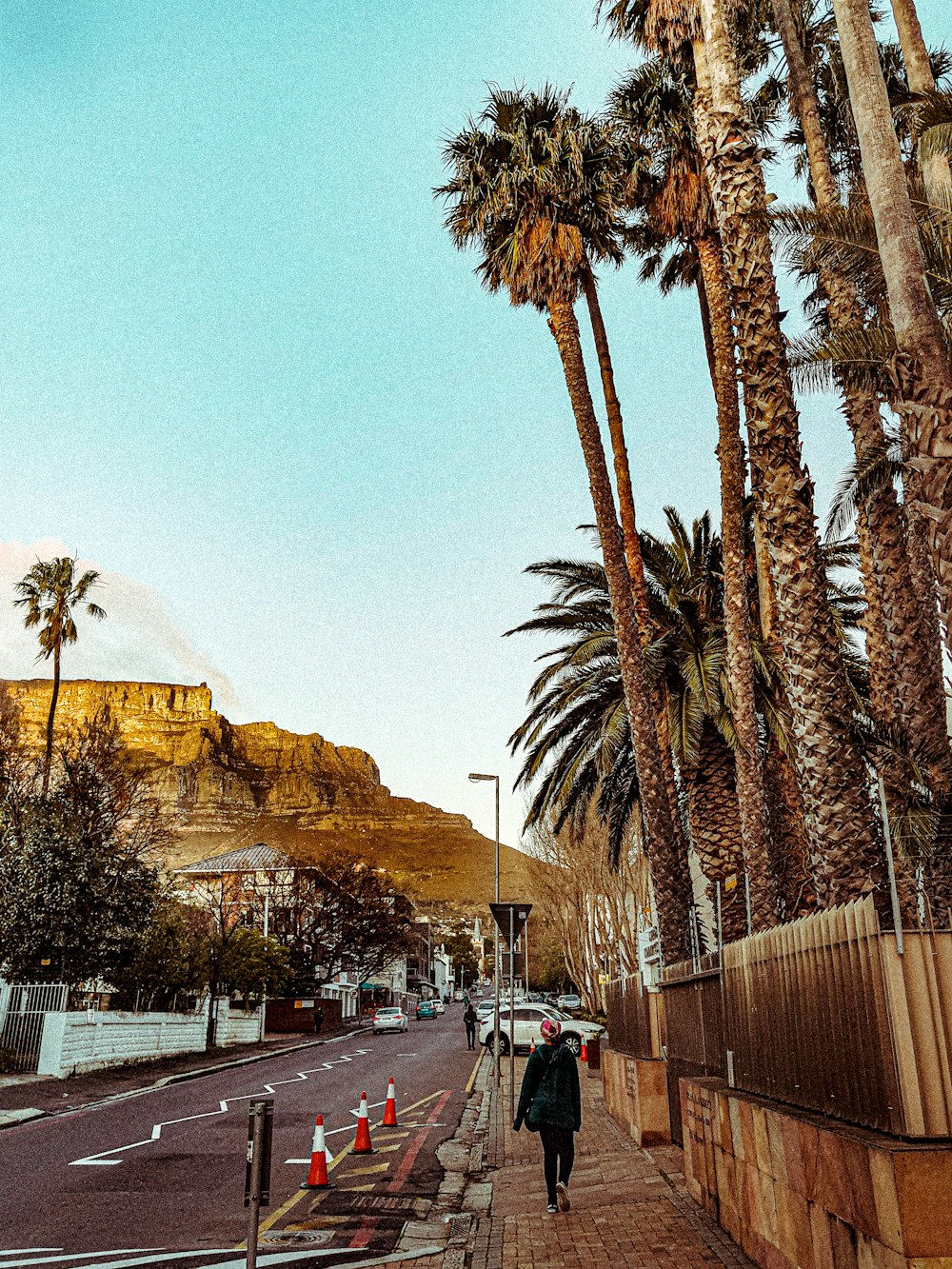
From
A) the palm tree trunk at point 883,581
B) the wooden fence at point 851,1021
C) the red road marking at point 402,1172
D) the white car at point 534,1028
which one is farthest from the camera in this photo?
the white car at point 534,1028

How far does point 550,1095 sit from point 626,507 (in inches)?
494

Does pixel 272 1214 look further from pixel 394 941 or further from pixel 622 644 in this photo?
pixel 394 941

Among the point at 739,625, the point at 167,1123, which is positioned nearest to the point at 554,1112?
the point at 739,625

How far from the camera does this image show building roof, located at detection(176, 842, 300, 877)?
67750 mm

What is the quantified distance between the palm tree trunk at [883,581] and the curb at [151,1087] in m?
13.8

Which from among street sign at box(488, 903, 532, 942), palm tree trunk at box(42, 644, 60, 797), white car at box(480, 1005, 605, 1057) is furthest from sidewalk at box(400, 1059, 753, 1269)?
palm tree trunk at box(42, 644, 60, 797)

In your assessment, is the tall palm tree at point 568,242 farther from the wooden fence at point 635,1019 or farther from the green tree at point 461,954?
the green tree at point 461,954

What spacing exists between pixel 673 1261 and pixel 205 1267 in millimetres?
3133

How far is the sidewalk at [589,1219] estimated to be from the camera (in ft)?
22.9

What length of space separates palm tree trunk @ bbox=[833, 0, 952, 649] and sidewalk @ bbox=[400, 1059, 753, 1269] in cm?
458

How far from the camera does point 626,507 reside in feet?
64.1

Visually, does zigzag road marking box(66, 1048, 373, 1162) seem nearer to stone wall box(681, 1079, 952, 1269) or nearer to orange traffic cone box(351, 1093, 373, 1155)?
orange traffic cone box(351, 1093, 373, 1155)

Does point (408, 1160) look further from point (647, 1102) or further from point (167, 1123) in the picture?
point (167, 1123)

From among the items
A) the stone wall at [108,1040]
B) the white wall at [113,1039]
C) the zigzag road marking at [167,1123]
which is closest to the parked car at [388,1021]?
the white wall at [113,1039]
